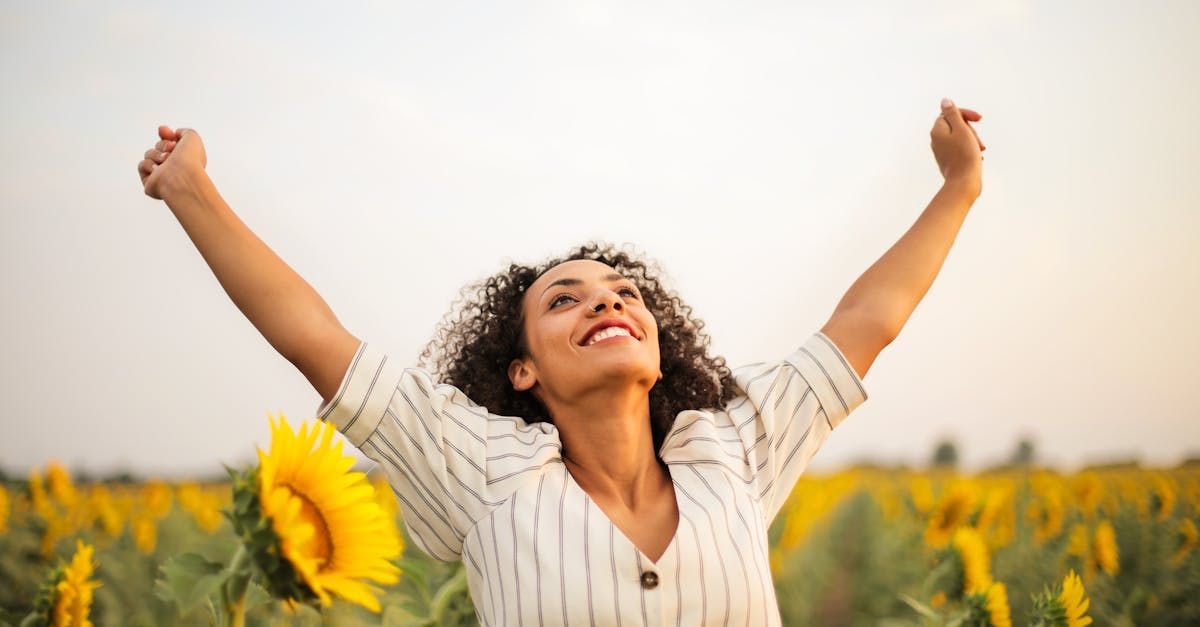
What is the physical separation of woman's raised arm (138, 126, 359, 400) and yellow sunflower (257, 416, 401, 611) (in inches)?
15.0

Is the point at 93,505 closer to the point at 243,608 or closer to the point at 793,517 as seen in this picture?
the point at 793,517

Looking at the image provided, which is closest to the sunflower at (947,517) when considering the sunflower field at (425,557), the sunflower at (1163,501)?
the sunflower field at (425,557)

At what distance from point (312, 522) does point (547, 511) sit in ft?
1.83

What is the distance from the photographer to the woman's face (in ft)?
6.84

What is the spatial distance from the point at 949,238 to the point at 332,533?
64.5 inches

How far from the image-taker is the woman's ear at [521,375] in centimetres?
236

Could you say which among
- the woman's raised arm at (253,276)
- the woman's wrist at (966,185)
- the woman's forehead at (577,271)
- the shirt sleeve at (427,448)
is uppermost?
the woman's wrist at (966,185)

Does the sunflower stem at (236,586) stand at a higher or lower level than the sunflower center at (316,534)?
lower

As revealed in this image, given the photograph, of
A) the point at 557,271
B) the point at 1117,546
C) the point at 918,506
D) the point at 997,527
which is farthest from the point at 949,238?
the point at 1117,546

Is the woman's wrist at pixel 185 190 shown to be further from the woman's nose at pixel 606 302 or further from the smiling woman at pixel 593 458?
the woman's nose at pixel 606 302

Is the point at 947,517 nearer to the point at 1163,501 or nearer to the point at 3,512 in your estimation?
the point at 1163,501

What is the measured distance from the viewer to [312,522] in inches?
56.4

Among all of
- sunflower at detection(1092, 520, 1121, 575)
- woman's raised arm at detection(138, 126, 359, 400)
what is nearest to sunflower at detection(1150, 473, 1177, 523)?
sunflower at detection(1092, 520, 1121, 575)

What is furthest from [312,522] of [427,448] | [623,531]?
[623,531]
